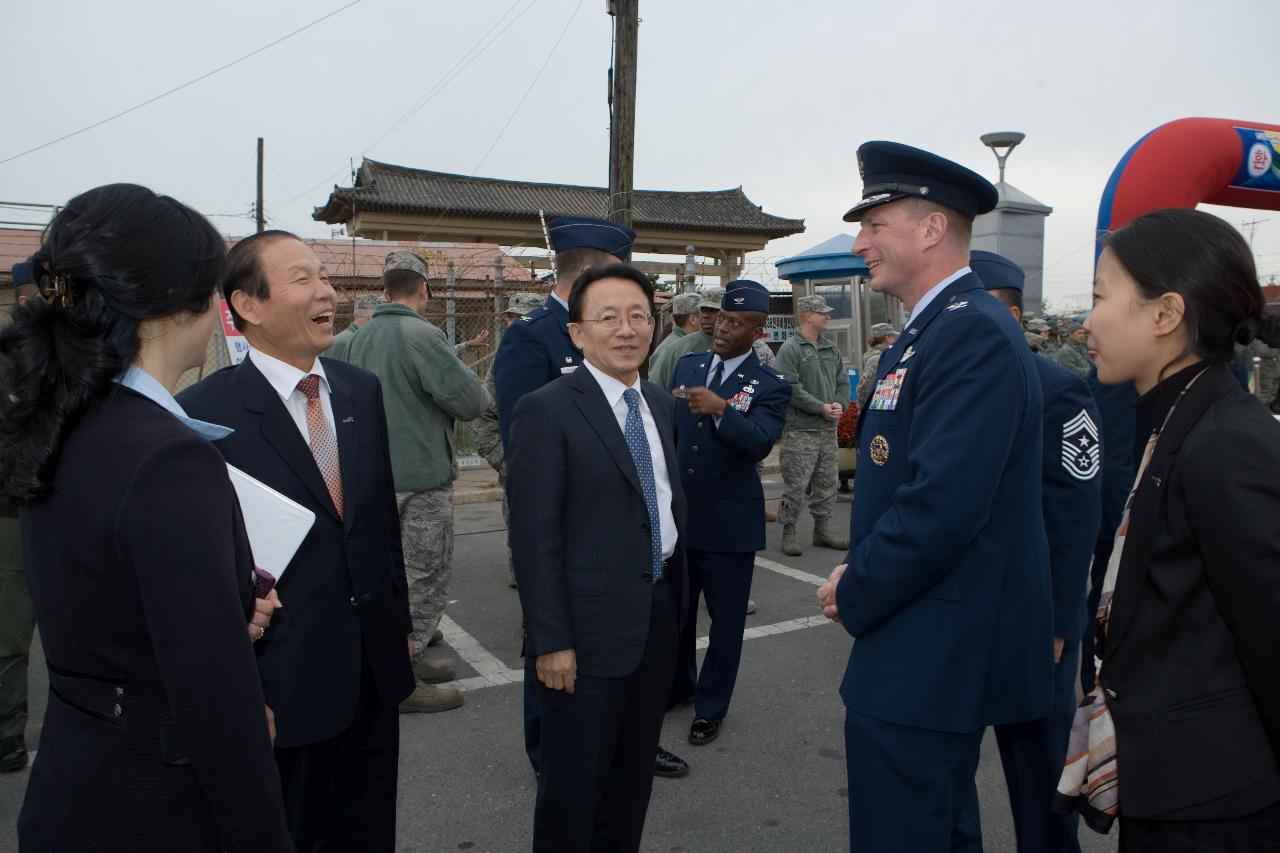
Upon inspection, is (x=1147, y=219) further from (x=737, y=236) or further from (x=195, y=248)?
(x=737, y=236)

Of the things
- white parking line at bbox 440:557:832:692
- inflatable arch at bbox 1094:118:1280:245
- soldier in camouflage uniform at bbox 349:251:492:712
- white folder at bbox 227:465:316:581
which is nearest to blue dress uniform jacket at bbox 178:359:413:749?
white folder at bbox 227:465:316:581

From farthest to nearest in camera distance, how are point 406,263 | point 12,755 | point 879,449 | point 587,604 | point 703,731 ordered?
point 406,263
point 703,731
point 12,755
point 587,604
point 879,449

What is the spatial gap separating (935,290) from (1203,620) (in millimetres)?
979

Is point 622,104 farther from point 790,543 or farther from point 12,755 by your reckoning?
point 12,755

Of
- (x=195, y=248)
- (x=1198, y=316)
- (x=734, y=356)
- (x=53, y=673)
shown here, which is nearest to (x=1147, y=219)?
(x=1198, y=316)

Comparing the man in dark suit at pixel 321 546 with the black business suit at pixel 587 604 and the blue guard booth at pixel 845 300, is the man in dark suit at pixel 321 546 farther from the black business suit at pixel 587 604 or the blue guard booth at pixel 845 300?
the blue guard booth at pixel 845 300

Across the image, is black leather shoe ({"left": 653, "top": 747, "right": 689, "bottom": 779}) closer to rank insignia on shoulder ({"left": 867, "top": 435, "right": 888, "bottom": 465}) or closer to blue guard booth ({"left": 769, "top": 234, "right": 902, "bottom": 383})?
rank insignia on shoulder ({"left": 867, "top": 435, "right": 888, "bottom": 465})

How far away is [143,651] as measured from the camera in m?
1.33

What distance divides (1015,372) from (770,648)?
11.4 feet

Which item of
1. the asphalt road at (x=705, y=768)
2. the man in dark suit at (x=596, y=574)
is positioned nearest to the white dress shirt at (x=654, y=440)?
the man in dark suit at (x=596, y=574)

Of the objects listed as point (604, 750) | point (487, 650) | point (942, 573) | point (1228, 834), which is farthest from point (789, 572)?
point (1228, 834)

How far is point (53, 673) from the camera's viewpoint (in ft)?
4.61

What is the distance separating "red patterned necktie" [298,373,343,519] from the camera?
Answer: 7.64ft

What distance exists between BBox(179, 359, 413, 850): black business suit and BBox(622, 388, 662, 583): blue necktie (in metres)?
0.72
